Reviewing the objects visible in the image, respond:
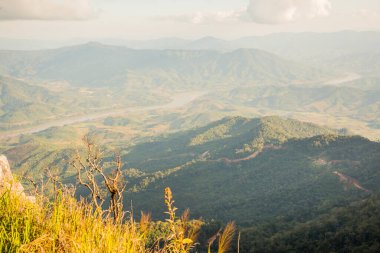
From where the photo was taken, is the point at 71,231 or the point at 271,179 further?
the point at 271,179

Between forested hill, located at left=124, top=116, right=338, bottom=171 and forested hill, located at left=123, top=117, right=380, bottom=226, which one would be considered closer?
forested hill, located at left=123, top=117, right=380, bottom=226

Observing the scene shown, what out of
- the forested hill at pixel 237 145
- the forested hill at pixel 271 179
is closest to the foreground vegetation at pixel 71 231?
the forested hill at pixel 271 179

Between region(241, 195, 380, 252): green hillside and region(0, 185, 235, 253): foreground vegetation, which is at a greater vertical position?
region(0, 185, 235, 253): foreground vegetation

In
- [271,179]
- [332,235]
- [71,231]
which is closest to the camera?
[71,231]

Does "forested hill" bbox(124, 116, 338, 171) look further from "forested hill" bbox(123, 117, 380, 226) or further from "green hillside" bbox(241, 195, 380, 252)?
"green hillside" bbox(241, 195, 380, 252)

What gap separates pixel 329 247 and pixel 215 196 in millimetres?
67515

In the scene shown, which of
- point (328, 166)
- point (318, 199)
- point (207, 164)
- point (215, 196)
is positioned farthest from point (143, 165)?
point (318, 199)

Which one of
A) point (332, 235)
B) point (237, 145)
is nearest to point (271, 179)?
point (237, 145)

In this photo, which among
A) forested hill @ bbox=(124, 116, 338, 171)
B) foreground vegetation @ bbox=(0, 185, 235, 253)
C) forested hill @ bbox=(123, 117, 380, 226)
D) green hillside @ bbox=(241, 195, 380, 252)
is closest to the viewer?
foreground vegetation @ bbox=(0, 185, 235, 253)

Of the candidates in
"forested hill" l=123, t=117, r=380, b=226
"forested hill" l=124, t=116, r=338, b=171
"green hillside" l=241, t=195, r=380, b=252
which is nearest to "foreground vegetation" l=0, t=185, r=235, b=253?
"green hillside" l=241, t=195, r=380, b=252

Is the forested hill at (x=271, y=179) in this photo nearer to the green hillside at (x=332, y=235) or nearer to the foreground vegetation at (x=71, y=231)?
the green hillside at (x=332, y=235)

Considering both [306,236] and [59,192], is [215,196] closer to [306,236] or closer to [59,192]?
[306,236]

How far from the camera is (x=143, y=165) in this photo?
179250 mm

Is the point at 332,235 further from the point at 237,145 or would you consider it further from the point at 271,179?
the point at 237,145
